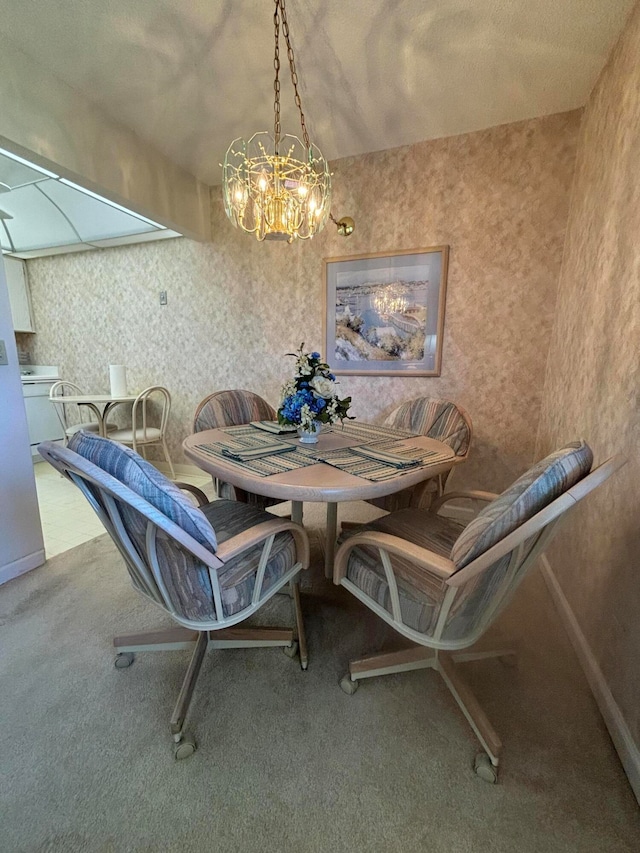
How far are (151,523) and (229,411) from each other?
1.46m

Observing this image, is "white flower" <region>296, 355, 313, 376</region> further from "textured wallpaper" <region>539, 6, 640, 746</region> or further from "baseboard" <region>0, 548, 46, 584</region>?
"baseboard" <region>0, 548, 46, 584</region>

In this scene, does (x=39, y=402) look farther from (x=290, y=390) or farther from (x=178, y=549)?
(x=178, y=549)

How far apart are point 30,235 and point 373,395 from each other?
12.0 feet

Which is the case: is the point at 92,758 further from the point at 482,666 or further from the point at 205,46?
the point at 205,46

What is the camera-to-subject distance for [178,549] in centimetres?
94

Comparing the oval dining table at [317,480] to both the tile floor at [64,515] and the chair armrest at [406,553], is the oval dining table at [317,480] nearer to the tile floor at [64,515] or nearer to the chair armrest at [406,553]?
the chair armrest at [406,553]

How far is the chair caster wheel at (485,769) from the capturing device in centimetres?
96

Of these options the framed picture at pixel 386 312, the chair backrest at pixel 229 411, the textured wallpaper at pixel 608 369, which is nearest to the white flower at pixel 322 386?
the chair backrest at pixel 229 411

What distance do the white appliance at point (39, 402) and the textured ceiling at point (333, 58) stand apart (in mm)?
2883

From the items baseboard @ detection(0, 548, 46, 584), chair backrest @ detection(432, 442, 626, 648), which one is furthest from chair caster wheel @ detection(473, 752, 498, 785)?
baseboard @ detection(0, 548, 46, 584)

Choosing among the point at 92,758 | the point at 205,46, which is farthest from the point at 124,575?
the point at 205,46

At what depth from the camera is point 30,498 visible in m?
1.92

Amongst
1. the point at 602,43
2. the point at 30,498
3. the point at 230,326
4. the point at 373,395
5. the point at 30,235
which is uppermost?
the point at 602,43

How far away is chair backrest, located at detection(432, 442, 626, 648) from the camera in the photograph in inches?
29.9
